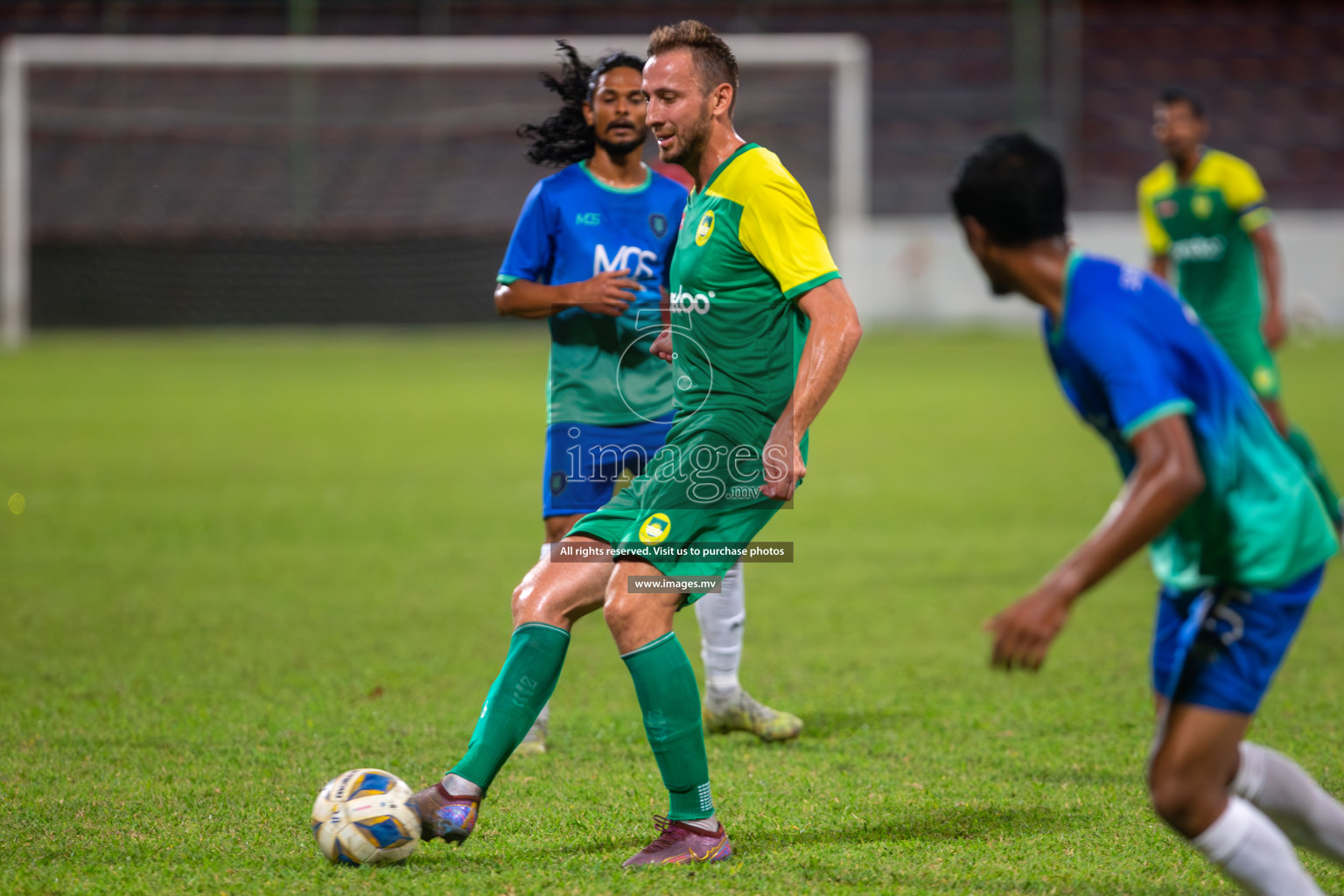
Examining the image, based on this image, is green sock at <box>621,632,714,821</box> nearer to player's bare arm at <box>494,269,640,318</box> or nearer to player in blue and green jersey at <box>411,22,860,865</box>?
player in blue and green jersey at <box>411,22,860,865</box>

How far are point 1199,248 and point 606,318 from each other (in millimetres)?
5620

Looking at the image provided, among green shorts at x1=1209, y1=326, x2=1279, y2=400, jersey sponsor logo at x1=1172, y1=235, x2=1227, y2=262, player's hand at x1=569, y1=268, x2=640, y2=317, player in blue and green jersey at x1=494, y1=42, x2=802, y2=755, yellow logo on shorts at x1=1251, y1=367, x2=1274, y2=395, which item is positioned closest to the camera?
player's hand at x1=569, y1=268, x2=640, y2=317

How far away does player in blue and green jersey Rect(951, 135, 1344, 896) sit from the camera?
2.84 m

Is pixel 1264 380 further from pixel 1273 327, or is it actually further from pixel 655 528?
pixel 655 528

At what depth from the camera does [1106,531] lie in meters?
2.79

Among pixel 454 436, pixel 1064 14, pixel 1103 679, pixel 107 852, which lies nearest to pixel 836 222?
pixel 1064 14

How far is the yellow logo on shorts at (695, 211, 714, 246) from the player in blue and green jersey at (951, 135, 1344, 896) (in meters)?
0.90

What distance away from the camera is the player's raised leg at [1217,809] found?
2936mm

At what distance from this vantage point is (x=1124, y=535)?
108 inches

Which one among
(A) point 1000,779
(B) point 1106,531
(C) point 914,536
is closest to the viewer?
(B) point 1106,531

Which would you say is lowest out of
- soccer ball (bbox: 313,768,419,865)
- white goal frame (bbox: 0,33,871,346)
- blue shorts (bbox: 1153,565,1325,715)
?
soccer ball (bbox: 313,768,419,865)

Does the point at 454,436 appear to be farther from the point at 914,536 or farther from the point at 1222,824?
the point at 1222,824

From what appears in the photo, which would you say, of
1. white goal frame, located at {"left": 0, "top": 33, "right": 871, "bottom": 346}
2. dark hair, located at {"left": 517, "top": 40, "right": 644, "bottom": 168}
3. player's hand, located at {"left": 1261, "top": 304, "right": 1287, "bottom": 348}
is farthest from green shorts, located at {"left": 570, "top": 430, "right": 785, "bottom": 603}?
white goal frame, located at {"left": 0, "top": 33, "right": 871, "bottom": 346}

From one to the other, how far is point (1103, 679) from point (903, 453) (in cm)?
757
